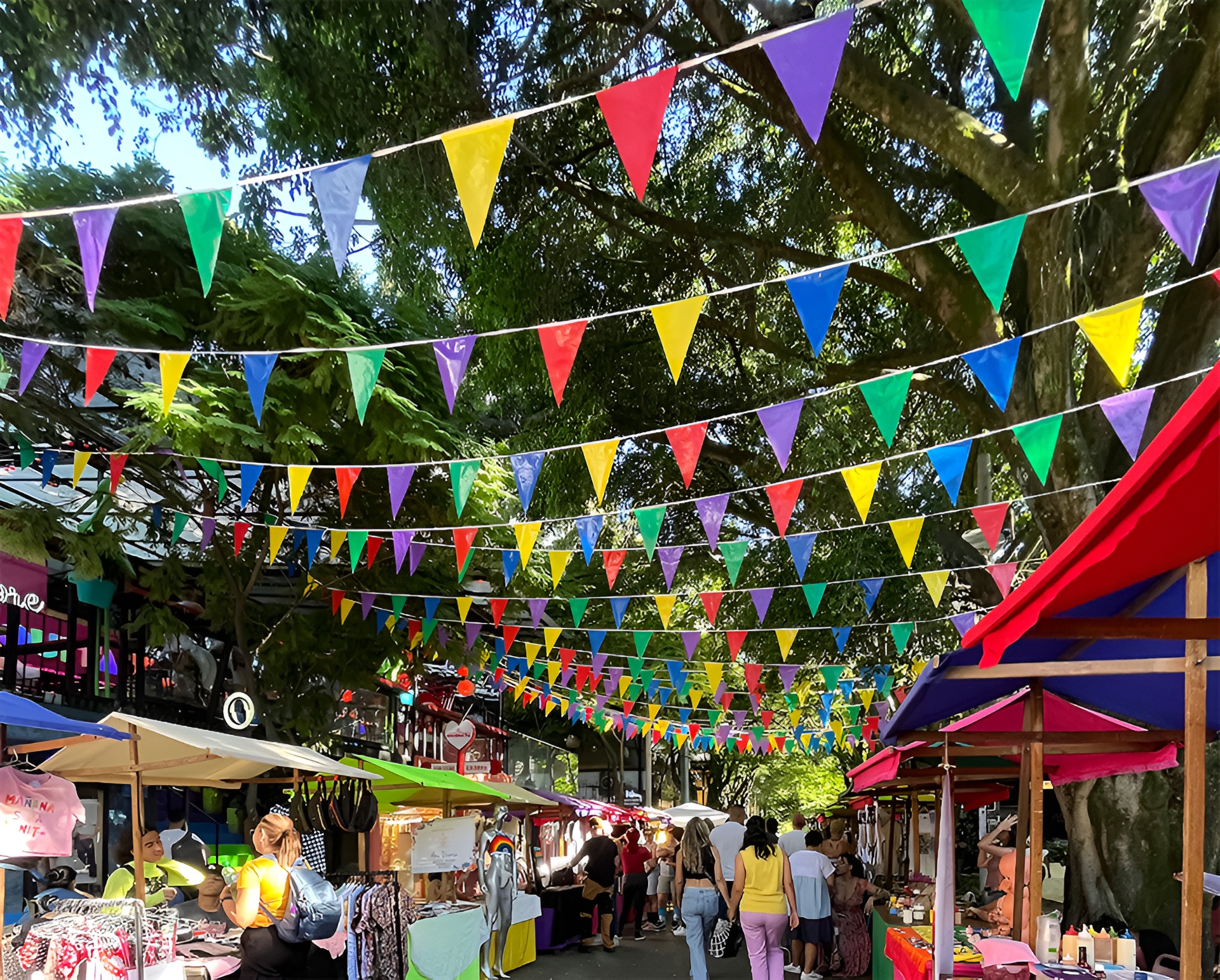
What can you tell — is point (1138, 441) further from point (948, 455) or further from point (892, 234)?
point (892, 234)

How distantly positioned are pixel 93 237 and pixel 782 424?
4.43 metres

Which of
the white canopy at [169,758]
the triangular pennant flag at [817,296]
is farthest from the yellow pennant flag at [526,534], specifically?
the triangular pennant flag at [817,296]

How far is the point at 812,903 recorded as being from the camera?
12.2 metres

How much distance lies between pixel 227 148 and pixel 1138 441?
7758mm

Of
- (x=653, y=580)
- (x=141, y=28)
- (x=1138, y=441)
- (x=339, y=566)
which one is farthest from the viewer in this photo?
(x=653, y=580)

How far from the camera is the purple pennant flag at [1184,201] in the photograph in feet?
17.0

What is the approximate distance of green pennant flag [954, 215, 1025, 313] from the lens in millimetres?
5477

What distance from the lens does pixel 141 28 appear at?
8469mm

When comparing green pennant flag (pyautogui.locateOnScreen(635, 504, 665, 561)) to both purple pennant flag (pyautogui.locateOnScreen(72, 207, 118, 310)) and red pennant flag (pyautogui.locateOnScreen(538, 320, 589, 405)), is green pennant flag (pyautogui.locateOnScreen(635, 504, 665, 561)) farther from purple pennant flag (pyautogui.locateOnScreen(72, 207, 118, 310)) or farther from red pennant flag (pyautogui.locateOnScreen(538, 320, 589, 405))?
purple pennant flag (pyautogui.locateOnScreen(72, 207, 118, 310))

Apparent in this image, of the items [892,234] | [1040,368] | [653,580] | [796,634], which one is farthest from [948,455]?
[653,580]

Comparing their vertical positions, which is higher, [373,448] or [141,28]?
[141,28]

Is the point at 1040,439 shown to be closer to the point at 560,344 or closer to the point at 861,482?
the point at 861,482

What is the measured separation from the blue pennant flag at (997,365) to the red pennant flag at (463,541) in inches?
221

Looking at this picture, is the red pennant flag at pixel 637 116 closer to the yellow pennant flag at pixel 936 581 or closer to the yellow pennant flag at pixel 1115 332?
the yellow pennant flag at pixel 1115 332
